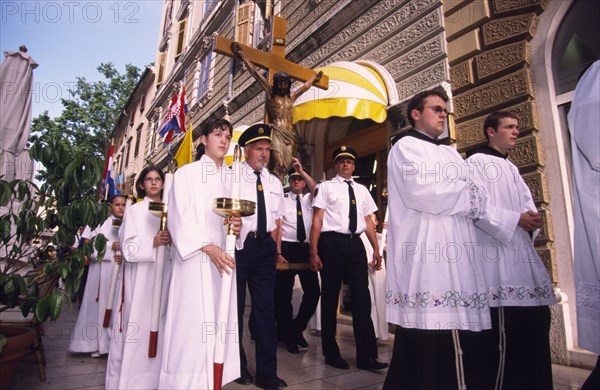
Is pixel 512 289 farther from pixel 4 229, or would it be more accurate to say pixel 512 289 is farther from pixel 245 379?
pixel 4 229

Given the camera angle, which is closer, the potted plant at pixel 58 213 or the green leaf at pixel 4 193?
the green leaf at pixel 4 193

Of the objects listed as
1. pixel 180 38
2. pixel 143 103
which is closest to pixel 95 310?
pixel 180 38

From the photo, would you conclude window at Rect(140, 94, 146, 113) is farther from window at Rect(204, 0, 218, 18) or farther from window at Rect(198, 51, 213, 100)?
window at Rect(198, 51, 213, 100)

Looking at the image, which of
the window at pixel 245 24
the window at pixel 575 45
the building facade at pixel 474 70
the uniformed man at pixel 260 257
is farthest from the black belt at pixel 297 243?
the window at pixel 245 24

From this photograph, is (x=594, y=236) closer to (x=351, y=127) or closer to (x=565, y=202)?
(x=565, y=202)

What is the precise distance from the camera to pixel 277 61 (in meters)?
6.25

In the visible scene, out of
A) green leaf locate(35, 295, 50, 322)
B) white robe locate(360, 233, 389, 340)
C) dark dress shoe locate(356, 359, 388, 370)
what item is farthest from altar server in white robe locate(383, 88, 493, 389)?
white robe locate(360, 233, 389, 340)

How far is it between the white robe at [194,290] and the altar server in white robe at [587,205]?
2.14m

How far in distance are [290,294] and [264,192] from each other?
190 cm

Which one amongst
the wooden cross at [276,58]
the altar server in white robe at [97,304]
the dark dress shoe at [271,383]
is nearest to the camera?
the dark dress shoe at [271,383]

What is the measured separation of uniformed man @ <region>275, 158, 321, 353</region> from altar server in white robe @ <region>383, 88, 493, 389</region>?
6.03ft

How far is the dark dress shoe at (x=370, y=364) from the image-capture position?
3.46m

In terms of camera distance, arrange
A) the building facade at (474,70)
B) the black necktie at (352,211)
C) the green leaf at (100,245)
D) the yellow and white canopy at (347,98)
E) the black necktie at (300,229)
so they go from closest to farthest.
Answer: the green leaf at (100,245), the black necktie at (352,211), the building facade at (474,70), the black necktie at (300,229), the yellow and white canopy at (347,98)

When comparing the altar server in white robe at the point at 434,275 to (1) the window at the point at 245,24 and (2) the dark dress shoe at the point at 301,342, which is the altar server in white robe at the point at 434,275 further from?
(1) the window at the point at 245,24
